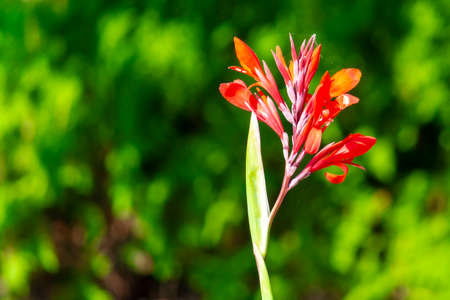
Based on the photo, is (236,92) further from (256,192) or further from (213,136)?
(213,136)

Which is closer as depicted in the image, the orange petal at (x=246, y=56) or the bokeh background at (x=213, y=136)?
the orange petal at (x=246, y=56)

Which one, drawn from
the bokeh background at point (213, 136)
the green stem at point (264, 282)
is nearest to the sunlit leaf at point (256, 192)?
the green stem at point (264, 282)

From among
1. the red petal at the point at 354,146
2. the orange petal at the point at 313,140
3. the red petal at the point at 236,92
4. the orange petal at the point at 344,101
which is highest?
the red petal at the point at 236,92

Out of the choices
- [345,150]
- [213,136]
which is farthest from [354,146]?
[213,136]

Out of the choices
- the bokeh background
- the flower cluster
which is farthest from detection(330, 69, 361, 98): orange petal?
the bokeh background

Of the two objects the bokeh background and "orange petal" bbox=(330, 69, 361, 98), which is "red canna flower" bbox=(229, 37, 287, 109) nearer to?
"orange petal" bbox=(330, 69, 361, 98)

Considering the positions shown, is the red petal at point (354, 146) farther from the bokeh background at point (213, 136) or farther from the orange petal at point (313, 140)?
the bokeh background at point (213, 136)

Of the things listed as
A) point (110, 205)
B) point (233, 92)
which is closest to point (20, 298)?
point (110, 205)
